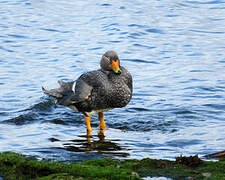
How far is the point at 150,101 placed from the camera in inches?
473

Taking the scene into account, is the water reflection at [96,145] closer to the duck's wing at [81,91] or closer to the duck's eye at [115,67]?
the duck's wing at [81,91]

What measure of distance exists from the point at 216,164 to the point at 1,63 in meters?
10.9

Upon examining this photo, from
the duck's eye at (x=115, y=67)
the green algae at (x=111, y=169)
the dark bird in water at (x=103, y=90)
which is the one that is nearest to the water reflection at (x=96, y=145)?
the dark bird in water at (x=103, y=90)

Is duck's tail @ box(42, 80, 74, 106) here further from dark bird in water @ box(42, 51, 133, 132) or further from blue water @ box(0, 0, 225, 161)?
blue water @ box(0, 0, 225, 161)

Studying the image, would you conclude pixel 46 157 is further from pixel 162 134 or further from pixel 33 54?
pixel 33 54

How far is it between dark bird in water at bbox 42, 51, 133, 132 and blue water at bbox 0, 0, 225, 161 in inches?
23.4

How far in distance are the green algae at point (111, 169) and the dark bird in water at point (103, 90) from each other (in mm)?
2937

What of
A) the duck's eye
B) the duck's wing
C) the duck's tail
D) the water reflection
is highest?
the duck's eye

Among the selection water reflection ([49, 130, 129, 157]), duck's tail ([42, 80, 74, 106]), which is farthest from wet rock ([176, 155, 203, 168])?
duck's tail ([42, 80, 74, 106])

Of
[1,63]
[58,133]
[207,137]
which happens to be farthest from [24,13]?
[207,137]

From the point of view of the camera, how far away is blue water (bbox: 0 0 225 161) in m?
8.88

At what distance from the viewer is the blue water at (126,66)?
8.88 metres

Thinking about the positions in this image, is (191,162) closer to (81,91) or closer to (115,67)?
(115,67)

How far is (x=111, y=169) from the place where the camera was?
237 inches
